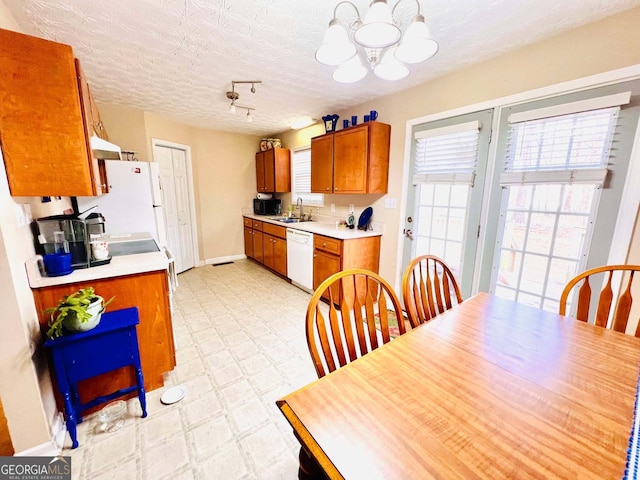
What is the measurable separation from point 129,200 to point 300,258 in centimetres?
215

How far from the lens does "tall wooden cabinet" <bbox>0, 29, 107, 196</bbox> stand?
1.19 m

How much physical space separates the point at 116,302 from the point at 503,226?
285 cm

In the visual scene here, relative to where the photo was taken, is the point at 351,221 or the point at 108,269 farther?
the point at 351,221

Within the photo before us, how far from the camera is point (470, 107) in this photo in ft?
7.04

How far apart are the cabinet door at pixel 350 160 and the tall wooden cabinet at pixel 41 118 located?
7.32 ft

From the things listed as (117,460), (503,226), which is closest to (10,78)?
(117,460)

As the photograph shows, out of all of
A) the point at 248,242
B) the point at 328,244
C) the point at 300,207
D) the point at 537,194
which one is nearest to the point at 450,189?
the point at 537,194

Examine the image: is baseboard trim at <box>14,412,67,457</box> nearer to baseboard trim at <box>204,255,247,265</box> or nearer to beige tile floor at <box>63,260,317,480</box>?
beige tile floor at <box>63,260,317,480</box>

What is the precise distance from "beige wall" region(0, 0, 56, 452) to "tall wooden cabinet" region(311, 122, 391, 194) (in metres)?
2.56

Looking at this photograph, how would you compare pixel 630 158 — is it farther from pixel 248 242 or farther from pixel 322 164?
pixel 248 242

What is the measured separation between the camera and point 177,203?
4156 millimetres

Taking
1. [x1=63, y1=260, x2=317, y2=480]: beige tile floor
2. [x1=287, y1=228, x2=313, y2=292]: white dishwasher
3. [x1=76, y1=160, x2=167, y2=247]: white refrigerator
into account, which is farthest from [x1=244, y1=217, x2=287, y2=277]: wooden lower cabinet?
[x1=76, y1=160, x2=167, y2=247]: white refrigerator

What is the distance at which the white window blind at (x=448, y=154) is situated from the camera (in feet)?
7.19

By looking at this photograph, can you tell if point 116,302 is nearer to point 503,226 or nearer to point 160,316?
point 160,316
